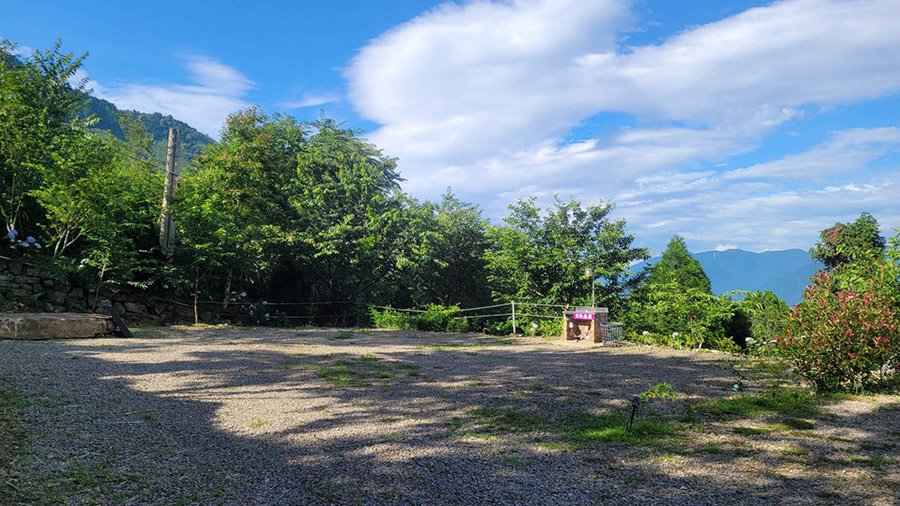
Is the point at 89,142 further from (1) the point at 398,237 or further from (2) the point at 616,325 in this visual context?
(2) the point at 616,325

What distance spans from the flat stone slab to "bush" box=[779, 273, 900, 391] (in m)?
11.7

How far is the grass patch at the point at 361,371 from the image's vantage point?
6520mm

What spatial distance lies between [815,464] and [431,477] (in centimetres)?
283

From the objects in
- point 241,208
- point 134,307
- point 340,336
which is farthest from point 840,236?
point 134,307

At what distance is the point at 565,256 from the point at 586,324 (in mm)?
5766

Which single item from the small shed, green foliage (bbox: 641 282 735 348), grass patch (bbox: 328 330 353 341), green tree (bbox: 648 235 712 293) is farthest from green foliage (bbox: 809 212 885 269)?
grass patch (bbox: 328 330 353 341)

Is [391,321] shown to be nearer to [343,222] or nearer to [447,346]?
[343,222]

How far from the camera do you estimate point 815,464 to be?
3619mm

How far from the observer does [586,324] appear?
38.8 feet

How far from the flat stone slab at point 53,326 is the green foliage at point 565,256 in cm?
1197

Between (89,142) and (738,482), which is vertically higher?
(89,142)

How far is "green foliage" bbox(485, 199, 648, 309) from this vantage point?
17109 millimetres

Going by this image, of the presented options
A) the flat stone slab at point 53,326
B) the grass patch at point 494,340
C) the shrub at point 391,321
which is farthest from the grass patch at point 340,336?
the flat stone slab at point 53,326

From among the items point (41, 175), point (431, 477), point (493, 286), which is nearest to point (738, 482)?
point (431, 477)
